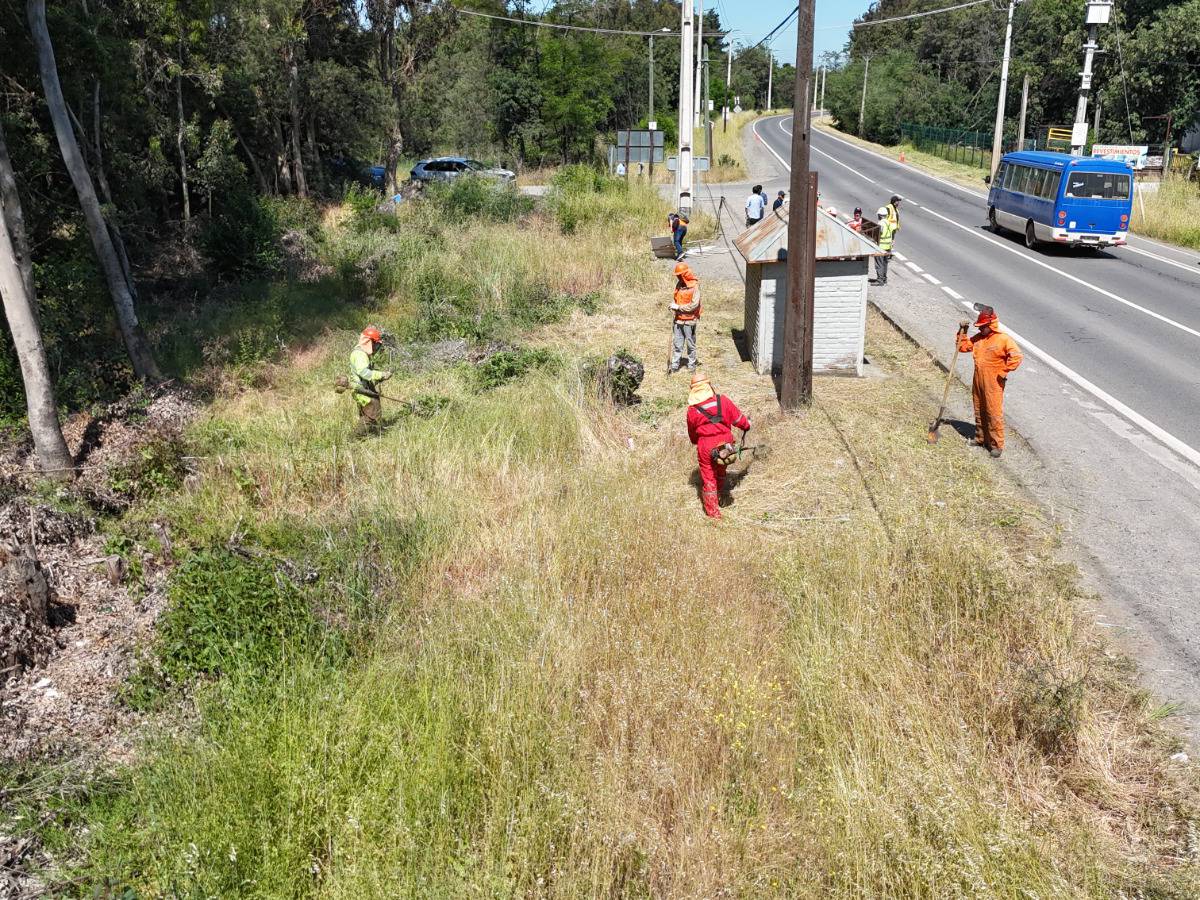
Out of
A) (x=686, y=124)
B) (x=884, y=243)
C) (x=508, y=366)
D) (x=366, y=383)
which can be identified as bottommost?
(x=508, y=366)

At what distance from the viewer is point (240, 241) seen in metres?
18.7

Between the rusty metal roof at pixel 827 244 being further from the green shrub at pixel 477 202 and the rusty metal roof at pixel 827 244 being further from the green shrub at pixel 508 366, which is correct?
the green shrub at pixel 477 202

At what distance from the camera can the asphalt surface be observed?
21.2 ft

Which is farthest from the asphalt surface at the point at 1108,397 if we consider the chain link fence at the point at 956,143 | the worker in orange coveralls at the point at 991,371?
the chain link fence at the point at 956,143

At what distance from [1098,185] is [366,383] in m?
18.7

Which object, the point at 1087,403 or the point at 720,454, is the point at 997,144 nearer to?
the point at 1087,403

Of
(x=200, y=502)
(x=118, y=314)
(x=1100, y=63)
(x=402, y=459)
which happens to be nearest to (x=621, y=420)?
(x=402, y=459)

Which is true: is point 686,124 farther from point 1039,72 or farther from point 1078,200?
point 1039,72

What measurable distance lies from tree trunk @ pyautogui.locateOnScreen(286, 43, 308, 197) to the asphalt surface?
64.4 ft

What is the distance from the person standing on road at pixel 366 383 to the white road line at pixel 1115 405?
869 centimetres

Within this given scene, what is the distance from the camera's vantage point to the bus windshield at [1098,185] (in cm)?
2036

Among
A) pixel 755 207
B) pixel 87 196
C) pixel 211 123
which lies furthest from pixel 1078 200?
pixel 211 123

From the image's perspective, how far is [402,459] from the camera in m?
9.07

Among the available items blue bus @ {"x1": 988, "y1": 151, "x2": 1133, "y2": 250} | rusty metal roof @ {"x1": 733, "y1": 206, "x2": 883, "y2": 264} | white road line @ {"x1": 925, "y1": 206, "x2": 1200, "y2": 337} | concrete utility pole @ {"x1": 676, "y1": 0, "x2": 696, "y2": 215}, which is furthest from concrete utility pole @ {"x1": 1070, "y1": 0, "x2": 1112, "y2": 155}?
rusty metal roof @ {"x1": 733, "y1": 206, "x2": 883, "y2": 264}
